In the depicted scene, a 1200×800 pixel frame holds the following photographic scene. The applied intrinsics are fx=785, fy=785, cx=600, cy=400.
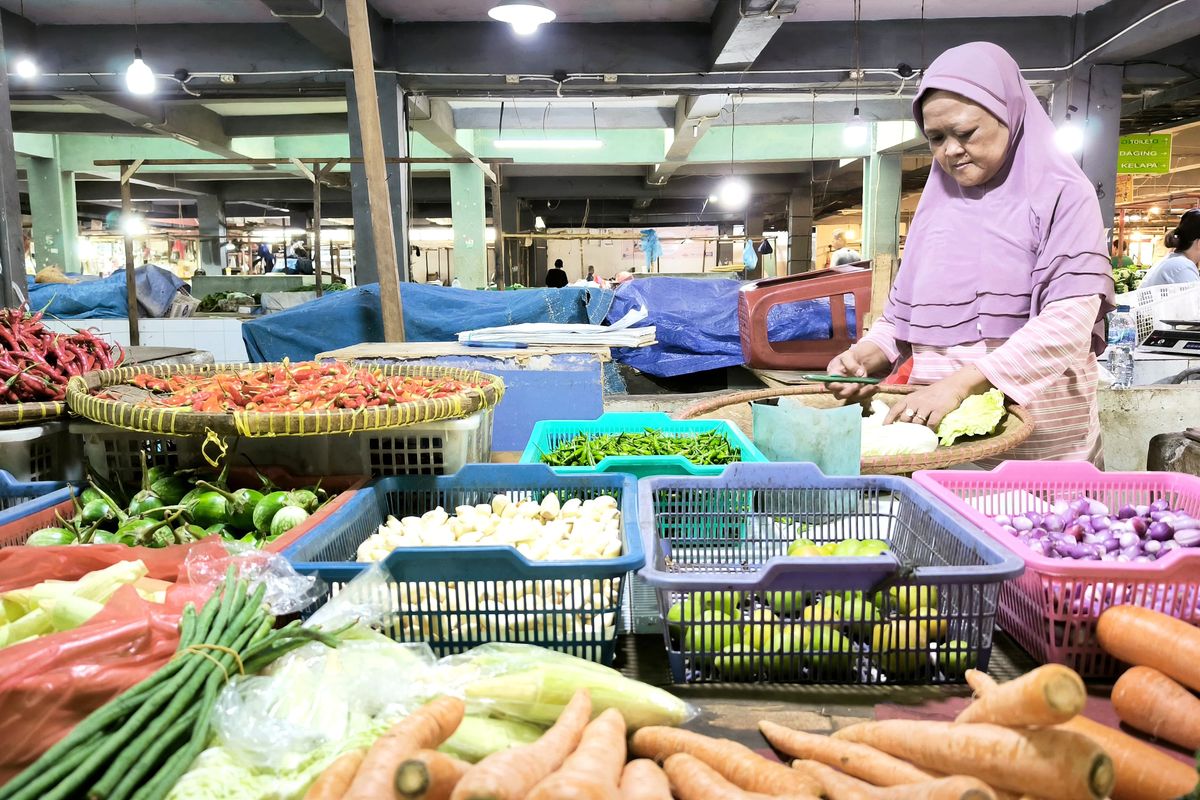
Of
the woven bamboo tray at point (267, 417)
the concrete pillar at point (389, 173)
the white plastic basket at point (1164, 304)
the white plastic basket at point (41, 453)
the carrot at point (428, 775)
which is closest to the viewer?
the carrot at point (428, 775)

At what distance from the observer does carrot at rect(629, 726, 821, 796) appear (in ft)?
3.49

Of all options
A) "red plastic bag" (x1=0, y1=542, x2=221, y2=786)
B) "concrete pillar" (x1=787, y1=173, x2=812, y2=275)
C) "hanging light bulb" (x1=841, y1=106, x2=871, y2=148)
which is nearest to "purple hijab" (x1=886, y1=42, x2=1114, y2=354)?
"red plastic bag" (x1=0, y1=542, x2=221, y2=786)

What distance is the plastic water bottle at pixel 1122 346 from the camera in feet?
19.4

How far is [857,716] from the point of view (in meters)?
1.27

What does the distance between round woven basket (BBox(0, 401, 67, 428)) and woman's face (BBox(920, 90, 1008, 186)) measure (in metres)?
2.83

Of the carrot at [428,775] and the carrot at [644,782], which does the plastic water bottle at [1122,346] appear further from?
the carrot at [428,775]

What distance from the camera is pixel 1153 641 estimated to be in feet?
4.10

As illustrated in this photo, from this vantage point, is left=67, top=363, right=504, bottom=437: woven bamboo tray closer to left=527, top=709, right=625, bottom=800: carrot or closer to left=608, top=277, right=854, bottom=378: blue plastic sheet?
left=527, top=709, right=625, bottom=800: carrot

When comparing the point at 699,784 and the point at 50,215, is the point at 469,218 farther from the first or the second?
the point at 699,784

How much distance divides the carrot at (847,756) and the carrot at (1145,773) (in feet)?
0.72

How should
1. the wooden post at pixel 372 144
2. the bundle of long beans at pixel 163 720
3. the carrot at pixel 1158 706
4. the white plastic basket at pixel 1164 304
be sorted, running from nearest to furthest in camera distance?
the bundle of long beans at pixel 163 720 → the carrot at pixel 1158 706 → the wooden post at pixel 372 144 → the white plastic basket at pixel 1164 304

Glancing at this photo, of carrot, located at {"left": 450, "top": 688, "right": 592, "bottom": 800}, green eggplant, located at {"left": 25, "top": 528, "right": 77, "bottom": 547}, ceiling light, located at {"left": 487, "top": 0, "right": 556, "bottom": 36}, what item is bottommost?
carrot, located at {"left": 450, "top": 688, "right": 592, "bottom": 800}

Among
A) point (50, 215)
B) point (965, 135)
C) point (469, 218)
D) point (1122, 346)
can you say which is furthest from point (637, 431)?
point (50, 215)

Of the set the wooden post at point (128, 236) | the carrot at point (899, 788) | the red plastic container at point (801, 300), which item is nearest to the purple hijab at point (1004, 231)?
the carrot at point (899, 788)
